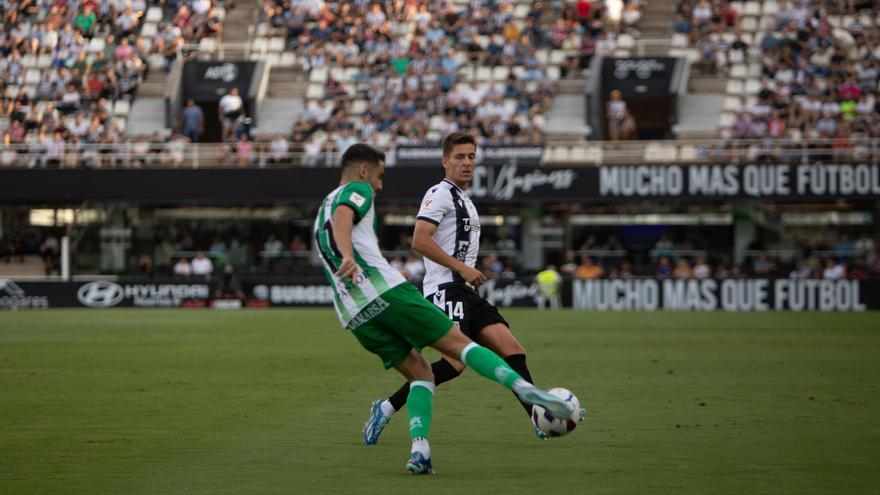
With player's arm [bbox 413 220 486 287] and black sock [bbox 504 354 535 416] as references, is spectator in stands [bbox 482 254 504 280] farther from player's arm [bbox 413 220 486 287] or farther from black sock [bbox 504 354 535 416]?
player's arm [bbox 413 220 486 287]

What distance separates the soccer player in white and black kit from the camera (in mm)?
9477

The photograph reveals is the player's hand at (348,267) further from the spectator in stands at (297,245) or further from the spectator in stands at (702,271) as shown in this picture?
the spectator in stands at (297,245)

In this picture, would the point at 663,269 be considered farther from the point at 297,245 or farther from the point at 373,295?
the point at 373,295

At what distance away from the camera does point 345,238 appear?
26.2ft

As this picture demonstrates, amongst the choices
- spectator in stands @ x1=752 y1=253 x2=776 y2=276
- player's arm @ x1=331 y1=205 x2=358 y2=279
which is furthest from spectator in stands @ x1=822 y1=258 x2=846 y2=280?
player's arm @ x1=331 y1=205 x2=358 y2=279

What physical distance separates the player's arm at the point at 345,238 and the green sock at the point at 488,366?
86cm

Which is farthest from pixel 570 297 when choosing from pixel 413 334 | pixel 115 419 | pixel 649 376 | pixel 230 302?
pixel 413 334

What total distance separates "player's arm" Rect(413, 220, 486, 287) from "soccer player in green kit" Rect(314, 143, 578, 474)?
824 millimetres

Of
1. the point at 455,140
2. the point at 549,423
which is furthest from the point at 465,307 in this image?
the point at 549,423

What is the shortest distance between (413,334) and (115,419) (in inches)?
166

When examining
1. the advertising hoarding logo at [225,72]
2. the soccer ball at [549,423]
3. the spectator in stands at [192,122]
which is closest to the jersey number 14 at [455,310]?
the soccer ball at [549,423]

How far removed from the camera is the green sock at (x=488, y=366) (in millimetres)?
8047

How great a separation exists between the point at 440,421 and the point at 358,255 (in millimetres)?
3408

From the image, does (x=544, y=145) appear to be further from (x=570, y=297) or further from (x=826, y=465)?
→ (x=826, y=465)
